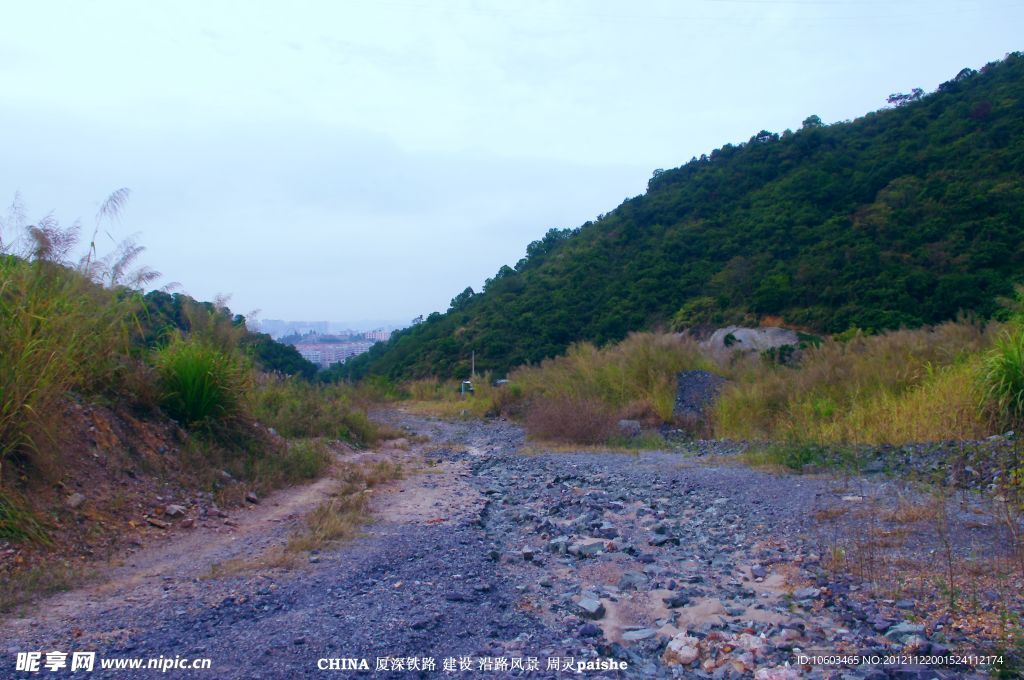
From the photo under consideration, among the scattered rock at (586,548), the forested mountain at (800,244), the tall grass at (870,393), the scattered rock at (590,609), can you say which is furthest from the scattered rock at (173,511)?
the forested mountain at (800,244)

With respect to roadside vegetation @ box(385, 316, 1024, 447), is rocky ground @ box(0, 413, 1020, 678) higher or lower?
lower

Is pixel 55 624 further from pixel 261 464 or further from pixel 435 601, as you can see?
pixel 261 464

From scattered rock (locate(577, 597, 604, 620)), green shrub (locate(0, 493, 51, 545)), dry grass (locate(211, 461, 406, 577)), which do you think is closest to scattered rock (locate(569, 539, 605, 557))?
scattered rock (locate(577, 597, 604, 620))

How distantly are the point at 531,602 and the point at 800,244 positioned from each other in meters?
29.9

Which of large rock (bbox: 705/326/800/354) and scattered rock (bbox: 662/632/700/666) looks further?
large rock (bbox: 705/326/800/354)

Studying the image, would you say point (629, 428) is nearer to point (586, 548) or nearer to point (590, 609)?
point (586, 548)

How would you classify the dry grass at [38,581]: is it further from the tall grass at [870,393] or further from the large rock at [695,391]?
the large rock at [695,391]

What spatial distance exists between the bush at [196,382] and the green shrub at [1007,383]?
942 centimetres

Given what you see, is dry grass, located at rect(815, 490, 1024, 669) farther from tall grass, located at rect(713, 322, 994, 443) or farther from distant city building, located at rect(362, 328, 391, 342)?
distant city building, located at rect(362, 328, 391, 342)

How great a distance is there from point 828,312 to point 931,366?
1450 centimetres

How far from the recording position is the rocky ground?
358 centimetres

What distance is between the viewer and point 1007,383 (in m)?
8.95

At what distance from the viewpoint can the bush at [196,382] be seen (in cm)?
858

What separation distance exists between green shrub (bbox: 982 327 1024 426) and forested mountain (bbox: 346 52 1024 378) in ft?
47.8
